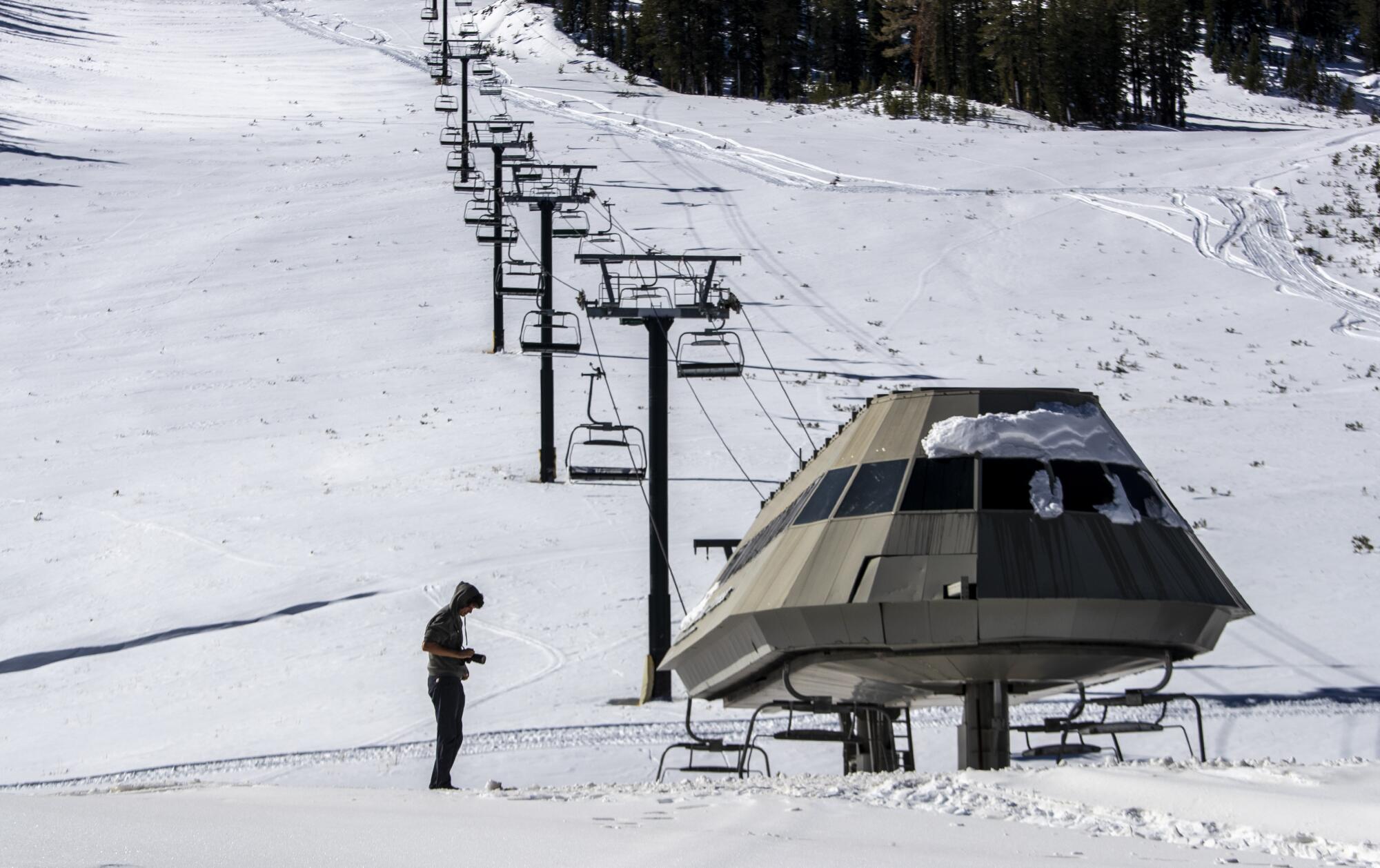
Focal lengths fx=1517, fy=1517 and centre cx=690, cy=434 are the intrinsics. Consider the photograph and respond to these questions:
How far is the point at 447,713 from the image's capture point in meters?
11.4

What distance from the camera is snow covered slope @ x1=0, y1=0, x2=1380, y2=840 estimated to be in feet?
61.4

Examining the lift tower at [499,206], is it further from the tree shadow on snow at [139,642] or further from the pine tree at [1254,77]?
the pine tree at [1254,77]

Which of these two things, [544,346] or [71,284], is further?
[71,284]

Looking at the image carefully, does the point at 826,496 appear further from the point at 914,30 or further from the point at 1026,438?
the point at 914,30

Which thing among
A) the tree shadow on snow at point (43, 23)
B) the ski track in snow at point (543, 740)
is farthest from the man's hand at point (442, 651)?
the tree shadow on snow at point (43, 23)

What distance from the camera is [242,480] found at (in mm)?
31094

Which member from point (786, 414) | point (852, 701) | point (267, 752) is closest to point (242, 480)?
point (786, 414)

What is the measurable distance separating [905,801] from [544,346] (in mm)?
21585

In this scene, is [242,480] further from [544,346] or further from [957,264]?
[957,264]

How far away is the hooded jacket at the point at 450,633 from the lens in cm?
1141

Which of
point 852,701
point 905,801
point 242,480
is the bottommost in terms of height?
point 242,480

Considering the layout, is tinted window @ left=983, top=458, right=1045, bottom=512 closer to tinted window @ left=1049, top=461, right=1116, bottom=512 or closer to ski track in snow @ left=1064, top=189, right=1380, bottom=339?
tinted window @ left=1049, top=461, right=1116, bottom=512

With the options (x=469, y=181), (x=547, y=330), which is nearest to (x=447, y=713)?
(x=547, y=330)

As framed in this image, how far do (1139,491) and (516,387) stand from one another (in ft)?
89.9
